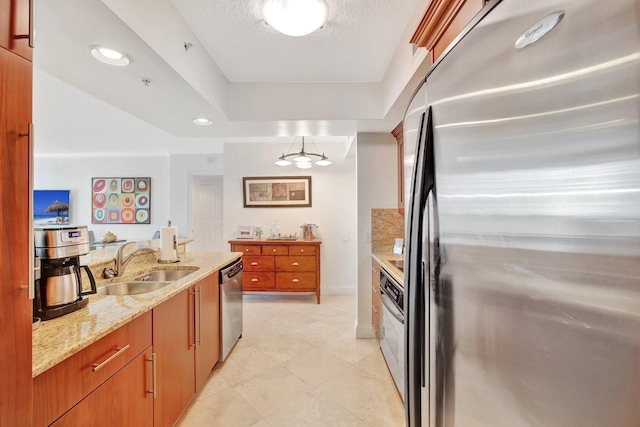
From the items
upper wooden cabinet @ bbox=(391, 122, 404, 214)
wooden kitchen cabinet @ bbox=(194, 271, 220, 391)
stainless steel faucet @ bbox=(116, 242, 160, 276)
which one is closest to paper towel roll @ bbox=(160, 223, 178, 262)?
stainless steel faucet @ bbox=(116, 242, 160, 276)

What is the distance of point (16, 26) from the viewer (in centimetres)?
73

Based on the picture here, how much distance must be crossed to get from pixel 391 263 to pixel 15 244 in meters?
2.24

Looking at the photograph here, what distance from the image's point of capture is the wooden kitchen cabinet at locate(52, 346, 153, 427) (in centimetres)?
103

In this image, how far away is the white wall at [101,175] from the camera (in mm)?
6039

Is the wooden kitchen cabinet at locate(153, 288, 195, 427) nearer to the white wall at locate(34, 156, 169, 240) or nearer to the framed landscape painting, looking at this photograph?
the framed landscape painting

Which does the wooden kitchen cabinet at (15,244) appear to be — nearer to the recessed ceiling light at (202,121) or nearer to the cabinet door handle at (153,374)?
the cabinet door handle at (153,374)

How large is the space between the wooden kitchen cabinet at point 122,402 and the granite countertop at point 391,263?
1520 millimetres

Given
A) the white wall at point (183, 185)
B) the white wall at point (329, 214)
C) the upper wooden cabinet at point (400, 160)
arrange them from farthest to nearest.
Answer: the white wall at point (183, 185), the white wall at point (329, 214), the upper wooden cabinet at point (400, 160)

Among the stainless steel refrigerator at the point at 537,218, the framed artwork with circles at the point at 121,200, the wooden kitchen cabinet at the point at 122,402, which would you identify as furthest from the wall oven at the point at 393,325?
the framed artwork with circles at the point at 121,200

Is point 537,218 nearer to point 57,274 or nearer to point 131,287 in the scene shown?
point 57,274

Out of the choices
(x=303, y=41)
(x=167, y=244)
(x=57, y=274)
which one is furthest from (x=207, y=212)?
(x=57, y=274)

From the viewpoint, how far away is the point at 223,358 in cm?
243

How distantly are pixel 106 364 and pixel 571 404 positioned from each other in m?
1.49

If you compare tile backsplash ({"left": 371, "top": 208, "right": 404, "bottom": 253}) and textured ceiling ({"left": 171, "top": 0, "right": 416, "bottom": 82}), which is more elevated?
textured ceiling ({"left": 171, "top": 0, "right": 416, "bottom": 82})
